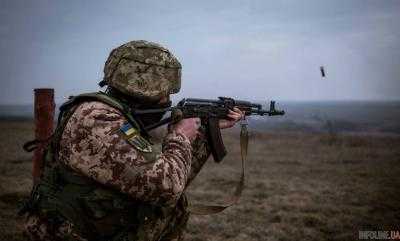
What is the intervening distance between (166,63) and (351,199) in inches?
382

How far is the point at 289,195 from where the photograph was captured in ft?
37.4

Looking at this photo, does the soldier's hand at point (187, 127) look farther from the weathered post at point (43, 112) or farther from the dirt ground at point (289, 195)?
the dirt ground at point (289, 195)

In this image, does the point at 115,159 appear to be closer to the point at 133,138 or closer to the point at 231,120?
the point at 133,138

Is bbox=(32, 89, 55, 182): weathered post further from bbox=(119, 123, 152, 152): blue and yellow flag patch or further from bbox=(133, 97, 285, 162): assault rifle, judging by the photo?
bbox=(119, 123, 152, 152): blue and yellow flag patch

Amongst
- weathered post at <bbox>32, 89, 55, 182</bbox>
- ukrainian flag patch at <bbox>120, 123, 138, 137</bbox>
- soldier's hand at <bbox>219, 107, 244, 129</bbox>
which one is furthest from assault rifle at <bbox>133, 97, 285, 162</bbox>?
weathered post at <bbox>32, 89, 55, 182</bbox>

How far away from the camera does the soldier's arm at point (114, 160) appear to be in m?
2.28

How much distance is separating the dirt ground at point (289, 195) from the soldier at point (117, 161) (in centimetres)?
479

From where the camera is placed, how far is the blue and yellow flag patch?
7.61 feet

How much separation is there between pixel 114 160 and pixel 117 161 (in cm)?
2

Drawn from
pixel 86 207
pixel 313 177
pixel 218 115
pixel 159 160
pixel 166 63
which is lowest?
pixel 313 177

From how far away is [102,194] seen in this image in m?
2.49

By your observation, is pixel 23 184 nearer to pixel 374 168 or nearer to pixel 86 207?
pixel 86 207

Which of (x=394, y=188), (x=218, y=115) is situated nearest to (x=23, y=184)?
(x=218, y=115)

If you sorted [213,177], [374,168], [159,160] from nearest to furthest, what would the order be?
[159,160]
[213,177]
[374,168]
